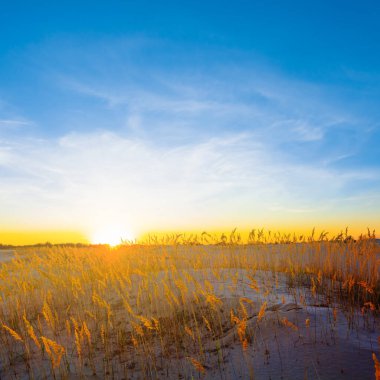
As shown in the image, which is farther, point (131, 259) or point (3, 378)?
point (131, 259)

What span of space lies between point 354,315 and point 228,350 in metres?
Result: 1.79

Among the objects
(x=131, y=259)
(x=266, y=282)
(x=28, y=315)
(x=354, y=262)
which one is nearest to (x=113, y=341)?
(x=28, y=315)

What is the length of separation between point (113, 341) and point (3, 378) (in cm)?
133

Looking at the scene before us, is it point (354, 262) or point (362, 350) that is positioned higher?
point (354, 262)

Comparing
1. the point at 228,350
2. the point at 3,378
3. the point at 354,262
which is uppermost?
the point at 354,262

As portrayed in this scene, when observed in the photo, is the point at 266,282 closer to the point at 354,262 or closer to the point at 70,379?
the point at 354,262

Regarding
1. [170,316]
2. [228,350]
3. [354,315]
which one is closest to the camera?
[228,350]

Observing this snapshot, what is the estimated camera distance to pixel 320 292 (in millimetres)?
5711

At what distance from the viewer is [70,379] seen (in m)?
3.73

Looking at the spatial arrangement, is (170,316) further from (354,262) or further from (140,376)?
(354,262)

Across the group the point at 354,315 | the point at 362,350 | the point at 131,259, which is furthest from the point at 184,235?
the point at 362,350

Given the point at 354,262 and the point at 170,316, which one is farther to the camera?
the point at 354,262

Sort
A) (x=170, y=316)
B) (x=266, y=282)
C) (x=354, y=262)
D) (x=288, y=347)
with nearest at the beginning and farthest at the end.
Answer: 1. (x=288, y=347)
2. (x=170, y=316)
3. (x=266, y=282)
4. (x=354, y=262)

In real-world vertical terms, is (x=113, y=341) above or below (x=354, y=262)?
below
